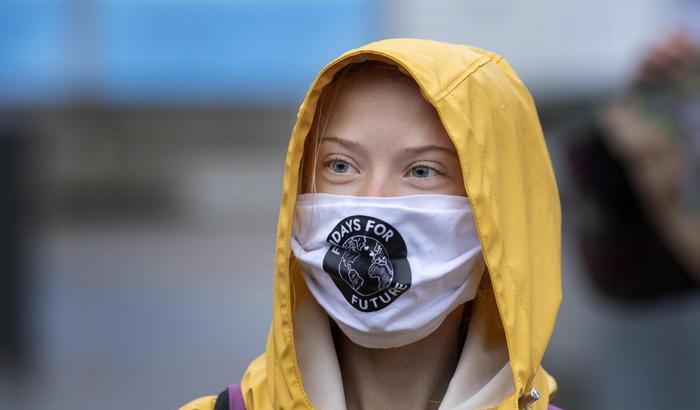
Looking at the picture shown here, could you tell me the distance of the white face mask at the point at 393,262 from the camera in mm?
2988

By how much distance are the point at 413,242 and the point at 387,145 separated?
239 millimetres

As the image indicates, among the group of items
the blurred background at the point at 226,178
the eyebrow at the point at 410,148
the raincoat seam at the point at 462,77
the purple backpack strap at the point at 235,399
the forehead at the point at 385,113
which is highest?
the raincoat seam at the point at 462,77

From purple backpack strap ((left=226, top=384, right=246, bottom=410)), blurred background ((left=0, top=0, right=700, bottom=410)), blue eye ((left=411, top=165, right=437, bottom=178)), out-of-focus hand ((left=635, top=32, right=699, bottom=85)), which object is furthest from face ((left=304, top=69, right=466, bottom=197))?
out-of-focus hand ((left=635, top=32, right=699, bottom=85))

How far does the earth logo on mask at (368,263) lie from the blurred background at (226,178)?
Answer: 29.0 inches

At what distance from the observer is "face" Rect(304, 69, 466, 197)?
3.05 meters

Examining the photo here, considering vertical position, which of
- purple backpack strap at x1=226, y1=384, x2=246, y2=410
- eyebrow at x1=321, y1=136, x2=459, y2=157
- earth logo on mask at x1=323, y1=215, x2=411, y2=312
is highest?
eyebrow at x1=321, y1=136, x2=459, y2=157

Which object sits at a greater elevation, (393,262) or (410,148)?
(410,148)

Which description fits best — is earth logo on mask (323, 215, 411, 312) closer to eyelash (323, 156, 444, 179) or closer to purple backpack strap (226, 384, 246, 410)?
eyelash (323, 156, 444, 179)

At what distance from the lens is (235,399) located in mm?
3139

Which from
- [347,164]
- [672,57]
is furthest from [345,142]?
[672,57]

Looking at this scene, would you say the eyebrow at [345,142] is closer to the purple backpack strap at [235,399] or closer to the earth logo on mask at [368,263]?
the earth logo on mask at [368,263]

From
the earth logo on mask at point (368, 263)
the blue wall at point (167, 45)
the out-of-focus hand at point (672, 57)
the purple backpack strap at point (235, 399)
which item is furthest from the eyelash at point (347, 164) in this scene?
the blue wall at point (167, 45)

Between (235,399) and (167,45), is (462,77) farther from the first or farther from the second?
(167,45)

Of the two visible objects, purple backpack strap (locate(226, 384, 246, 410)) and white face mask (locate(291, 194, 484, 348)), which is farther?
purple backpack strap (locate(226, 384, 246, 410))
